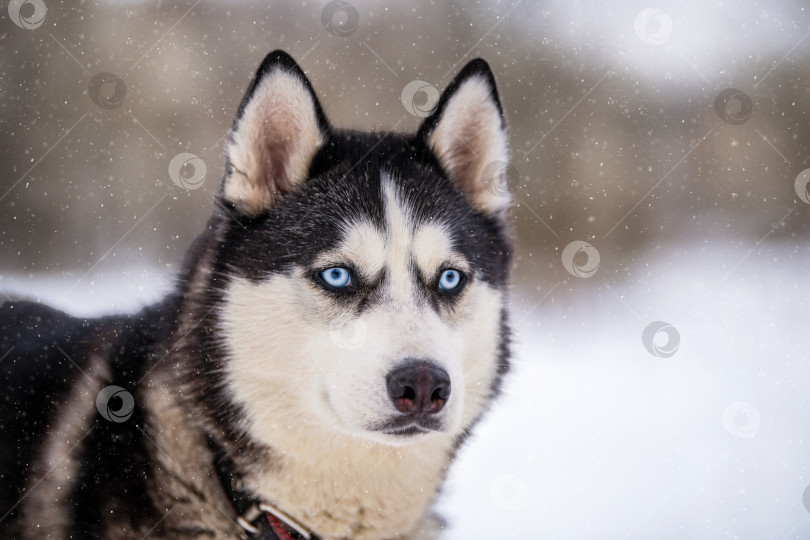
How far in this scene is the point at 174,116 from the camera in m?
1.52

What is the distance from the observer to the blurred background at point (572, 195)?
1490mm

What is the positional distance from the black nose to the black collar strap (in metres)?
0.29

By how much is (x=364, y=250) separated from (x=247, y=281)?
0.60 ft

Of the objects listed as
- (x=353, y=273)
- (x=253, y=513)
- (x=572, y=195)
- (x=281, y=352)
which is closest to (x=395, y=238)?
(x=353, y=273)

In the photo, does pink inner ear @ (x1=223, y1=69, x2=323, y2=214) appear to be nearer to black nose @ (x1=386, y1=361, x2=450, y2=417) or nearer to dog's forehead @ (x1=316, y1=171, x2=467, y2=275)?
dog's forehead @ (x1=316, y1=171, x2=467, y2=275)

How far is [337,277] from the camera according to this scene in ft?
3.00

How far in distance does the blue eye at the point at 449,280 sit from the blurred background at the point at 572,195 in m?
0.22

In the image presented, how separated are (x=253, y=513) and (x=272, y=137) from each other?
56cm

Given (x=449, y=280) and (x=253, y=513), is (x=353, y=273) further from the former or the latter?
(x=253, y=513)

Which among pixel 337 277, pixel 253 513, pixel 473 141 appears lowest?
pixel 253 513

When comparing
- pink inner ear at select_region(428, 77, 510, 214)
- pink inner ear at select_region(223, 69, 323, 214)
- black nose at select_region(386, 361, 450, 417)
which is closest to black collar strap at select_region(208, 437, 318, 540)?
black nose at select_region(386, 361, 450, 417)

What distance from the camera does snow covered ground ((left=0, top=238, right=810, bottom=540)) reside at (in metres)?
1.67

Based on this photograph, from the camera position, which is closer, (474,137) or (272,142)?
(272,142)

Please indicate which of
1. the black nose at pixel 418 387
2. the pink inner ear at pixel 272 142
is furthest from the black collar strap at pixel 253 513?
the pink inner ear at pixel 272 142
